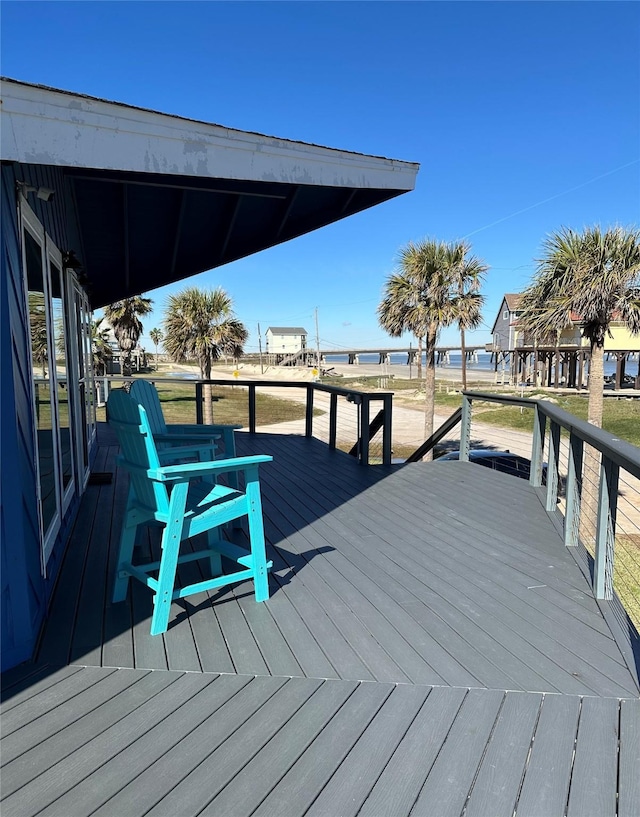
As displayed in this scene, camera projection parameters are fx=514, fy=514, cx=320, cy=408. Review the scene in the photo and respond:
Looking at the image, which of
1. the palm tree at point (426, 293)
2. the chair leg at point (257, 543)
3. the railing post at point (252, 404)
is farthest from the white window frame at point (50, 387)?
the palm tree at point (426, 293)

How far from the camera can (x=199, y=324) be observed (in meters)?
16.2

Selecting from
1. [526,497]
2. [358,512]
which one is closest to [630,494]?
[526,497]

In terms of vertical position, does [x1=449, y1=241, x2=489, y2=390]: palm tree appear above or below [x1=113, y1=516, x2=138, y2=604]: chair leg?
above

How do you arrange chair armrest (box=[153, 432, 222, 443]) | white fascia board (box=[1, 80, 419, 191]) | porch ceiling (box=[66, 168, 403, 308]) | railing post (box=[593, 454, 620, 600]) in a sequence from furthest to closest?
1. porch ceiling (box=[66, 168, 403, 308])
2. chair armrest (box=[153, 432, 222, 443])
3. railing post (box=[593, 454, 620, 600])
4. white fascia board (box=[1, 80, 419, 191])

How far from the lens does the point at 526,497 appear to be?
14.9ft

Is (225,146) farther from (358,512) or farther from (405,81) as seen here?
(405,81)

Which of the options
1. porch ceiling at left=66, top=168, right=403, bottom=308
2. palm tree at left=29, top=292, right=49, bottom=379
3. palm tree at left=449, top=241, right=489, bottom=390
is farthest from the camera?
palm tree at left=449, top=241, right=489, bottom=390

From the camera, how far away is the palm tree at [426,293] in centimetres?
1530

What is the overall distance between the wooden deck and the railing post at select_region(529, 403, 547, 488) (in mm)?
1740

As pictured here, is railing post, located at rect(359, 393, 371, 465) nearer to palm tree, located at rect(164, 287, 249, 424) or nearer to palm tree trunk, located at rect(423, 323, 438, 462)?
palm tree trunk, located at rect(423, 323, 438, 462)

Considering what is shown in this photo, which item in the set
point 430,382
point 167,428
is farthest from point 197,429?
point 430,382

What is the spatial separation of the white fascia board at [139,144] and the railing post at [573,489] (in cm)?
214

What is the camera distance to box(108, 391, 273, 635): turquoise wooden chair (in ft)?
7.18

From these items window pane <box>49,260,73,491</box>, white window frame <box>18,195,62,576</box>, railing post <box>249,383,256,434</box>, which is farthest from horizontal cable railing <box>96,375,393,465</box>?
white window frame <box>18,195,62,576</box>
